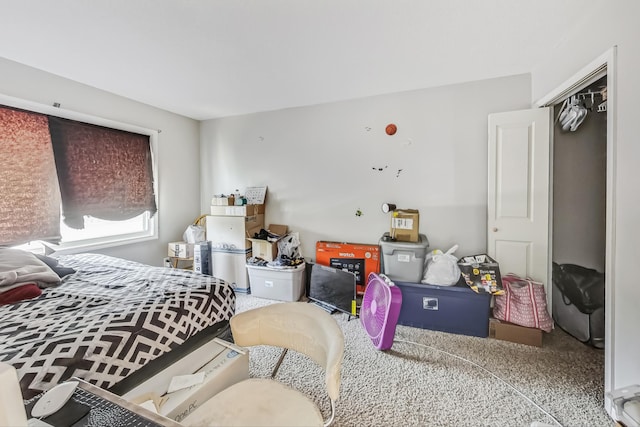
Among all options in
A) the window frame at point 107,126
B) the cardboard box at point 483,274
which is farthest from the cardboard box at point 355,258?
the window frame at point 107,126

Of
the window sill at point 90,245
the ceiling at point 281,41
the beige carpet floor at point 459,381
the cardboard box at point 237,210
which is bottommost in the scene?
the beige carpet floor at point 459,381

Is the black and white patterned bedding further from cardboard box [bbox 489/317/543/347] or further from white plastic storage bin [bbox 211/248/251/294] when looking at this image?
cardboard box [bbox 489/317/543/347]

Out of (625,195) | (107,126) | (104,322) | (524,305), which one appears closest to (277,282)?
(104,322)

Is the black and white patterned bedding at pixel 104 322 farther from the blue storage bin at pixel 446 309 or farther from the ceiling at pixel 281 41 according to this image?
the ceiling at pixel 281 41

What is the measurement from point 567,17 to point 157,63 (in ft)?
10.1

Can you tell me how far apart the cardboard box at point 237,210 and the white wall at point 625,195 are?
3163 mm

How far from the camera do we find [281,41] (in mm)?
1967

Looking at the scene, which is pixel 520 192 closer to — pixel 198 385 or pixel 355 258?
pixel 355 258

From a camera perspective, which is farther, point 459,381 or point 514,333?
point 514,333

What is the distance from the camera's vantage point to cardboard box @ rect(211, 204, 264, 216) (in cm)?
331

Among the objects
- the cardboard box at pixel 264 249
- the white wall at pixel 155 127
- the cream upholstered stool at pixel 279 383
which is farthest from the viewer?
the cardboard box at pixel 264 249

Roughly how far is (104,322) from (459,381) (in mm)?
2113

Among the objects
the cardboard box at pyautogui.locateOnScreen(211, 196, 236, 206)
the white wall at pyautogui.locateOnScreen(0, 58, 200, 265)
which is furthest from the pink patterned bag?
the white wall at pyautogui.locateOnScreen(0, 58, 200, 265)

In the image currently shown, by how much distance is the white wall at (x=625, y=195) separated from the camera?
1.33 metres
